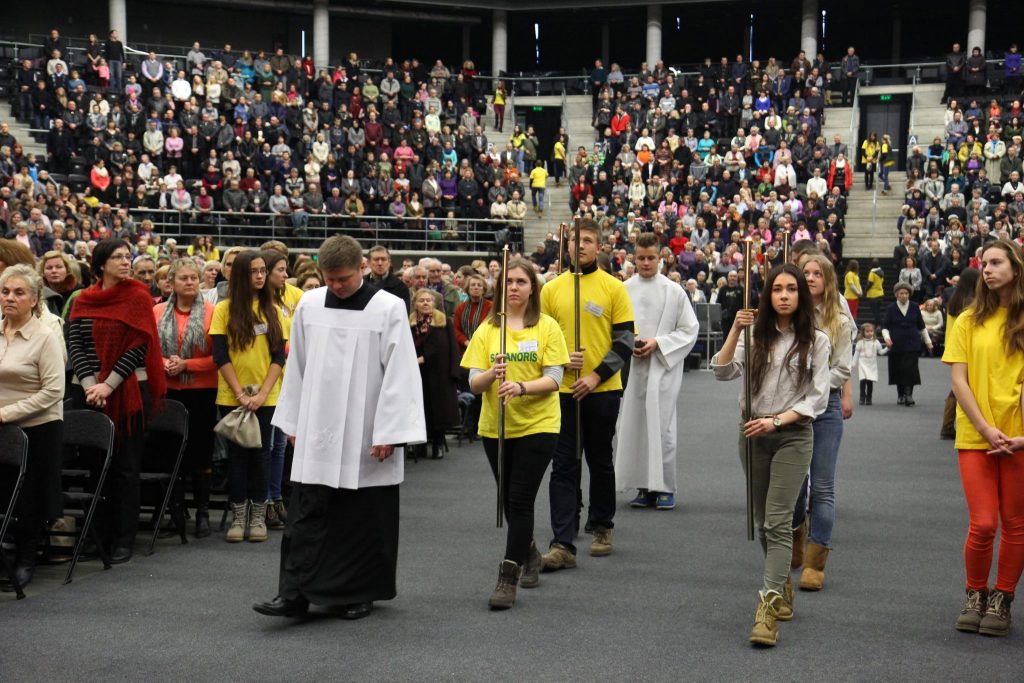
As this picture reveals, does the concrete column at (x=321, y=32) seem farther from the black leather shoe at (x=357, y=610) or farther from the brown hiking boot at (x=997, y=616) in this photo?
the brown hiking boot at (x=997, y=616)

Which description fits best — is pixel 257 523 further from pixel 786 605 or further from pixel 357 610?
pixel 786 605

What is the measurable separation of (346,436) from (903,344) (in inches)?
502

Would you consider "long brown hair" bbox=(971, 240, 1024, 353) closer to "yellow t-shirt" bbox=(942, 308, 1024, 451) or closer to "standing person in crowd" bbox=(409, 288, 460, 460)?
"yellow t-shirt" bbox=(942, 308, 1024, 451)

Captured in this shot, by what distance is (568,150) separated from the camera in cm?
3481

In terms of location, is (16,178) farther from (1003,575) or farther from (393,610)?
(1003,575)

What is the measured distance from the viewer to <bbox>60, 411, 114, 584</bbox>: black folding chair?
7.25 metres

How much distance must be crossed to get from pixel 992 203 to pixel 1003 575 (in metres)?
22.9

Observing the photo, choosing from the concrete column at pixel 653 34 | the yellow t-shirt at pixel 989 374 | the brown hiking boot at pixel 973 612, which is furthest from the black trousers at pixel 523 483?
the concrete column at pixel 653 34

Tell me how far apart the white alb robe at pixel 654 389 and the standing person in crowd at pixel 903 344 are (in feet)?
28.5

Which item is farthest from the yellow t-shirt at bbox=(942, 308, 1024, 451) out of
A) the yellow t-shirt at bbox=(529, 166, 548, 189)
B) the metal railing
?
the yellow t-shirt at bbox=(529, 166, 548, 189)

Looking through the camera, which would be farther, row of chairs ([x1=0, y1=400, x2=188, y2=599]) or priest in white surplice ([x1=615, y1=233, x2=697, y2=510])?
priest in white surplice ([x1=615, y1=233, x2=697, y2=510])

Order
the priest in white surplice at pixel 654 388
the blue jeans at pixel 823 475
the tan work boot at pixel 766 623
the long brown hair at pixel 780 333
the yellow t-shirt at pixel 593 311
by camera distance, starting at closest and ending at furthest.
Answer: the tan work boot at pixel 766 623
the long brown hair at pixel 780 333
the blue jeans at pixel 823 475
the yellow t-shirt at pixel 593 311
the priest in white surplice at pixel 654 388

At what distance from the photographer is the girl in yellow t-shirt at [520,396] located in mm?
6512

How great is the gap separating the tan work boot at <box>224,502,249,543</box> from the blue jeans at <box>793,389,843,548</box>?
3425 millimetres
